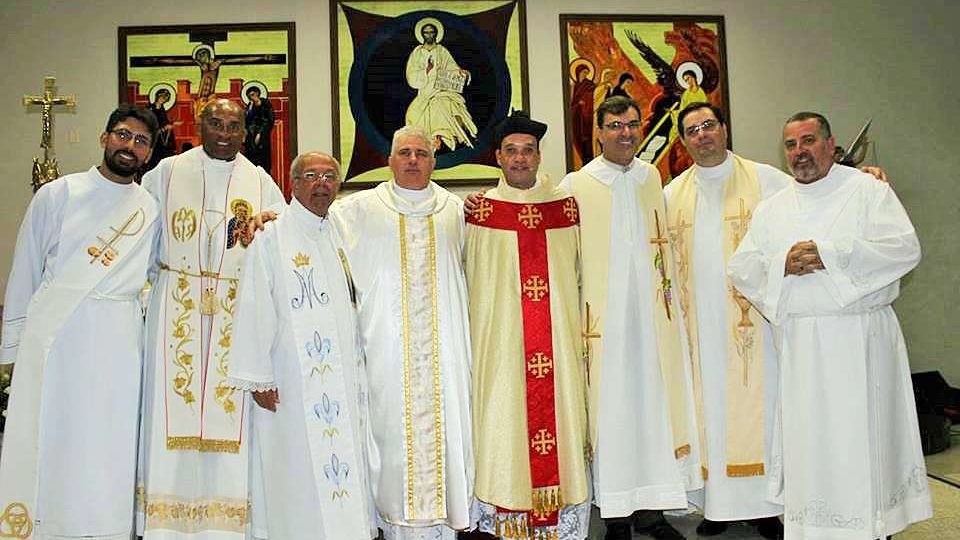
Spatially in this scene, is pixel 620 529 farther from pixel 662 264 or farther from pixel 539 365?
pixel 662 264

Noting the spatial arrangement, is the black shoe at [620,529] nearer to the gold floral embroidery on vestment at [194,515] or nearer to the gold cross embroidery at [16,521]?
the gold floral embroidery on vestment at [194,515]

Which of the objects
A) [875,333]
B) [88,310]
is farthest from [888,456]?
[88,310]

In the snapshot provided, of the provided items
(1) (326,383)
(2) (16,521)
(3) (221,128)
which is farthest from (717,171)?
(2) (16,521)

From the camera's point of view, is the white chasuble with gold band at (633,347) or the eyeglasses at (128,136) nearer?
the eyeglasses at (128,136)

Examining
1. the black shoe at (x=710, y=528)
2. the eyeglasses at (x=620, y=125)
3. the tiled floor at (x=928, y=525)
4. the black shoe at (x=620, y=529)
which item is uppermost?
the eyeglasses at (x=620, y=125)

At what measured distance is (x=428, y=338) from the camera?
159 inches

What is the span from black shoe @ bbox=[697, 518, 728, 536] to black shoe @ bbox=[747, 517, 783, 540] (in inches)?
7.2

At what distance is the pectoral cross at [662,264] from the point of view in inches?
169

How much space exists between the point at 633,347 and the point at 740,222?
919mm

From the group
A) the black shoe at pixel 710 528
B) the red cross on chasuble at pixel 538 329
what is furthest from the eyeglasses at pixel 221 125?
the black shoe at pixel 710 528

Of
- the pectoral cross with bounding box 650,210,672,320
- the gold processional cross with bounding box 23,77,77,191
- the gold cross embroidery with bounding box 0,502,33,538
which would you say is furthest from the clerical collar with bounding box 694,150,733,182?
the gold processional cross with bounding box 23,77,77,191

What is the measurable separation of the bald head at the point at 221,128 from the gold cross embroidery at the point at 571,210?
167cm

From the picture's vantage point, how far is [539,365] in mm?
4090

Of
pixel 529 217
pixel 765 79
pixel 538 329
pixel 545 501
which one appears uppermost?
pixel 765 79
